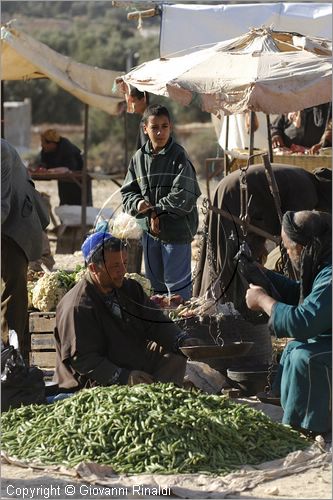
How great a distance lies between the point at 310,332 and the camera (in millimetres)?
5270

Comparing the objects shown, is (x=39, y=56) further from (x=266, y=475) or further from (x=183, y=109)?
(x=183, y=109)

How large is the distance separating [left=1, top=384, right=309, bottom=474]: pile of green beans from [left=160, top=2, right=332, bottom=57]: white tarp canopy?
693cm

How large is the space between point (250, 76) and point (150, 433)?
338 centimetres

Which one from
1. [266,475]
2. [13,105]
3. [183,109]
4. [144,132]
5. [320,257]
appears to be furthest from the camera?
[183,109]

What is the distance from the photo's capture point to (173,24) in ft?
39.2

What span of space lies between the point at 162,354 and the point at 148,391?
1.91ft

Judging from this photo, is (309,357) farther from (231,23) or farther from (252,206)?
(231,23)

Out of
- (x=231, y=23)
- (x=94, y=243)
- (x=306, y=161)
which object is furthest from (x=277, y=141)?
(x=94, y=243)

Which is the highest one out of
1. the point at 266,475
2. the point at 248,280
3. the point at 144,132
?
the point at 144,132

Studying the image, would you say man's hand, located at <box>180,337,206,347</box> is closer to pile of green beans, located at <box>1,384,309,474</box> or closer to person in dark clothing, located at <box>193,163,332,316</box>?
pile of green beans, located at <box>1,384,309,474</box>

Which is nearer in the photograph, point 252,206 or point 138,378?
point 138,378

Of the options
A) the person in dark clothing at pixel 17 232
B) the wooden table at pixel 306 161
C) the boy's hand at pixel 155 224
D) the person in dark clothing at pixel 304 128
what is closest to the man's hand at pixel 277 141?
the person in dark clothing at pixel 304 128

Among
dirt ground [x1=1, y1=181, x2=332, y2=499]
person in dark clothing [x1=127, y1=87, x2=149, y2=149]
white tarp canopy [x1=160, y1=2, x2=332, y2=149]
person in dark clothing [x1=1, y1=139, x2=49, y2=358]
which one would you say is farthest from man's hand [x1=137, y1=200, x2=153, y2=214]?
white tarp canopy [x1=160, y1=2, x2=332, y2=149]

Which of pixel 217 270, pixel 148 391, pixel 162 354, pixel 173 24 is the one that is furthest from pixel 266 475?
pixel 173 24
